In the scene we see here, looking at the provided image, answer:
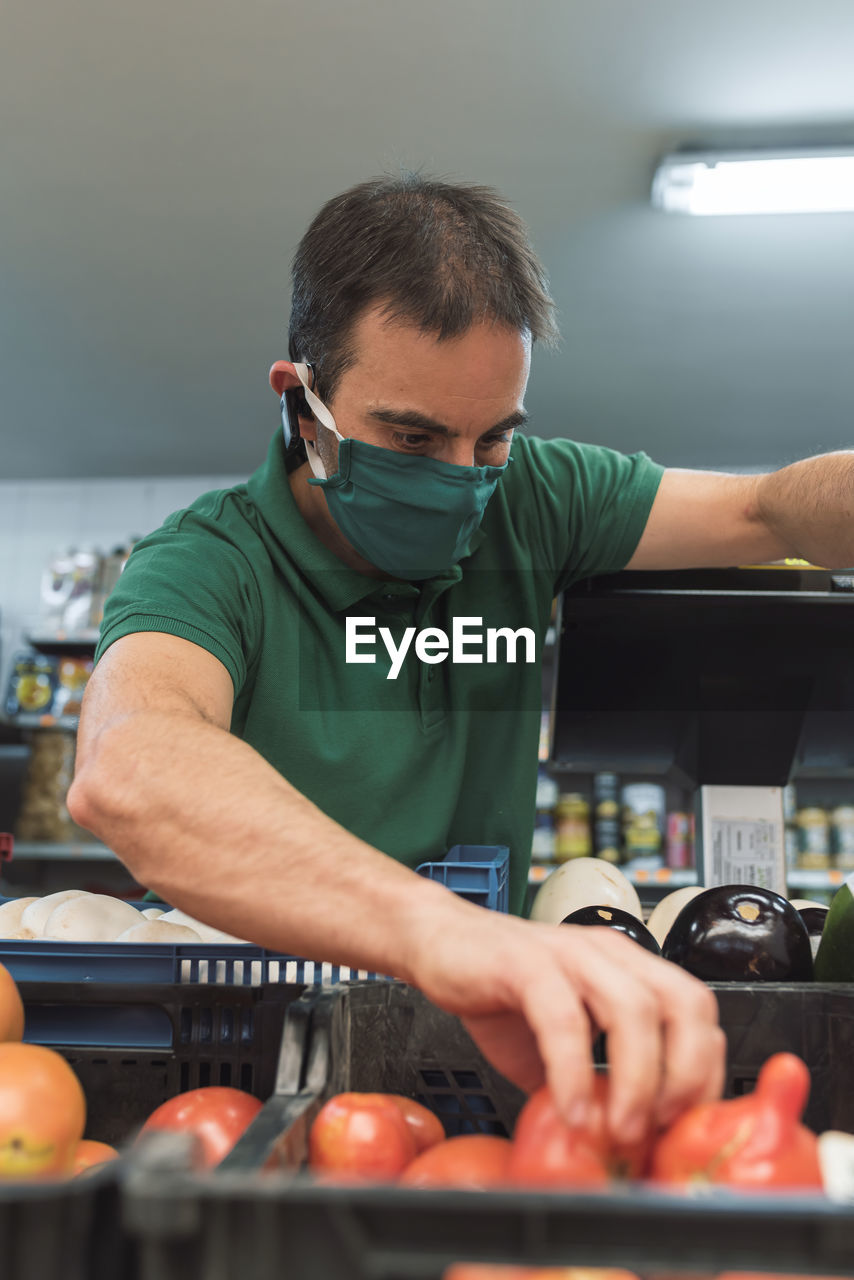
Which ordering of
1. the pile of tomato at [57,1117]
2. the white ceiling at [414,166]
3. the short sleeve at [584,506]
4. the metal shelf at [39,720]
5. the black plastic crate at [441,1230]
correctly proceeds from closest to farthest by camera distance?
the black plastic crate at [441,1230]
the pile of tomato at [57,1117]
the short sleeve at [584,506]
the white ceiling at [414,166]
the metal shelf at [39,720]

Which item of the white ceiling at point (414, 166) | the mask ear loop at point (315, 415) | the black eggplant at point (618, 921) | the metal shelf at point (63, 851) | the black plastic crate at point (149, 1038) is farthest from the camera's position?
the metal shelf at point (63, 851)

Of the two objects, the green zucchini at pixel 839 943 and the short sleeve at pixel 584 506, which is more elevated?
the short sleeve at pixel 584 506

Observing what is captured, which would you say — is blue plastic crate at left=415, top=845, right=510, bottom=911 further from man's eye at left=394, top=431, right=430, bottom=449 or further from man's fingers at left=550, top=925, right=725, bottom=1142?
man's eye at left=394, top=431, right=430, bottom=449

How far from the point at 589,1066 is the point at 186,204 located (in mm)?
3237

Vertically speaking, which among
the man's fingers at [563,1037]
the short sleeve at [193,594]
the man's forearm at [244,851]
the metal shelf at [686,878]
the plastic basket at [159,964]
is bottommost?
the metal shelf at [686,878]

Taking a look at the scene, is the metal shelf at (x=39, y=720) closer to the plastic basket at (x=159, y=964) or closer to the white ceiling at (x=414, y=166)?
the white ceiling at (x=414, y=166)

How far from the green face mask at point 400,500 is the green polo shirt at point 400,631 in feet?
0.26

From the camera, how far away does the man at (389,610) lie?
2.15 ft

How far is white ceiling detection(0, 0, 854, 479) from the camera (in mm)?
2496

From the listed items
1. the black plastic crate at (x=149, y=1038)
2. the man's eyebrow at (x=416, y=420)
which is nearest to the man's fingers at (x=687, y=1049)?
the black plastic crate at (x=149, y=1038)

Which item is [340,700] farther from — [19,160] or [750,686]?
[19,160]

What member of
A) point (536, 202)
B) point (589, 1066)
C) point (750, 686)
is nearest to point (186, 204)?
point (536, 202)

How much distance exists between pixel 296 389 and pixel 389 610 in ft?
1.12

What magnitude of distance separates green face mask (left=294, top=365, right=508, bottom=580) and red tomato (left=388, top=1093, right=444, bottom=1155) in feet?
2.64
